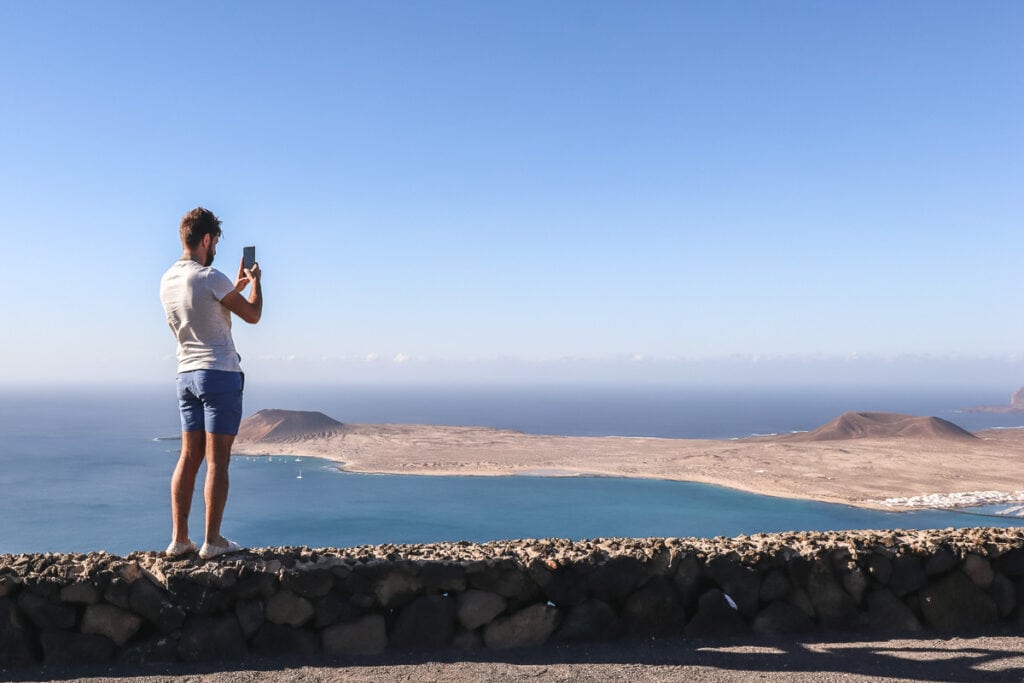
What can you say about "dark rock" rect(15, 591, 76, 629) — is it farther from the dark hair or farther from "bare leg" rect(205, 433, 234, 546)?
the dark hair

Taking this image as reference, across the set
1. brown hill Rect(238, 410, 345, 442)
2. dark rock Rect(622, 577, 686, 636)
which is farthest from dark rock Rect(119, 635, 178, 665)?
brown hill Rect(238, 410, 345, 442)

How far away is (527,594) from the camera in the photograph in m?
4.13

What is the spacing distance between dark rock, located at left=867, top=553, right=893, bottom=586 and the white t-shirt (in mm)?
4110

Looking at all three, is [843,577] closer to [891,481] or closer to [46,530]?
[46,530]

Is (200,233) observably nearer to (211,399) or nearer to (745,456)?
(211,399)

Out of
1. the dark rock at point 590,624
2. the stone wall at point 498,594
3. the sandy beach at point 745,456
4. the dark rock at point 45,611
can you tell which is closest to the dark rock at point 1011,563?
the stone wall at point 498,594

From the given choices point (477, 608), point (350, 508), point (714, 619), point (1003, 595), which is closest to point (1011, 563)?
point (1003, 595)

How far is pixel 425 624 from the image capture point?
13.2ft

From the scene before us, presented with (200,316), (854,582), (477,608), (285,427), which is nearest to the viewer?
(200,316)

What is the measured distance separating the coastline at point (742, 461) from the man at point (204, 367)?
180 ft

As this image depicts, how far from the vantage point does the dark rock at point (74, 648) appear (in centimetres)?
366

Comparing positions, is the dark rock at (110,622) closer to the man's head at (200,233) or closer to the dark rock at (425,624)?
the dark rock at (425,624)

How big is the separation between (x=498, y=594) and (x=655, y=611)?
97cm

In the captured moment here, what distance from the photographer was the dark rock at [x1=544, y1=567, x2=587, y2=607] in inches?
163
